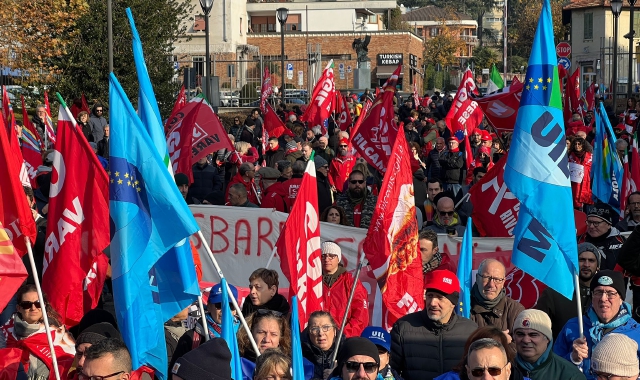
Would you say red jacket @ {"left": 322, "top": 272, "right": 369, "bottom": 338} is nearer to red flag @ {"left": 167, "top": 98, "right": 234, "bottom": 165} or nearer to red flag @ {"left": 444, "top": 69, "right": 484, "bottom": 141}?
red flag @ {"left": 167, "top": 98, "right": 234, "bottom": 165}

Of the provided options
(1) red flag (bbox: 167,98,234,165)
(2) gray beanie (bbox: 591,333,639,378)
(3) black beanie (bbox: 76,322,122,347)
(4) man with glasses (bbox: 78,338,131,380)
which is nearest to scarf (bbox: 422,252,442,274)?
(3) black beanie (bbox: 76,322,122,347)

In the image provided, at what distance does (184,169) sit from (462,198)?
3453 mm

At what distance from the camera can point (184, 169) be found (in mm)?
13055

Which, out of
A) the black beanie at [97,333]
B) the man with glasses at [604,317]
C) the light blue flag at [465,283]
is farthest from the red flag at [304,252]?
the man with glasses at [604,317]

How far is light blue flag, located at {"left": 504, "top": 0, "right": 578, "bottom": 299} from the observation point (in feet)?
22.7

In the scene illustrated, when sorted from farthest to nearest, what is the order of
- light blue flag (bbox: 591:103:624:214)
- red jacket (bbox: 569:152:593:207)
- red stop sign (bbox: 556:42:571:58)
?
red stop sign (bbox: 556:42:571:58)
red jacket (bbox: 569:152:593:207)
light blue flag (bbox: 591:103:624:214)

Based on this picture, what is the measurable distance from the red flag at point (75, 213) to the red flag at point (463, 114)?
37.8 ft

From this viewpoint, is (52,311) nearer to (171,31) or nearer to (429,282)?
(429,282)

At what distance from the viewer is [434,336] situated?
6520mm

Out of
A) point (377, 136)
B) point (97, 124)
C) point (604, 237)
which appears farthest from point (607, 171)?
point (97, 124)

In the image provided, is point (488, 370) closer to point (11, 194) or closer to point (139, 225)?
point (139, 225)

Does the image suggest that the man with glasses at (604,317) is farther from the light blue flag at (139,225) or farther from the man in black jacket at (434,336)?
the light blue flag at (139,225)

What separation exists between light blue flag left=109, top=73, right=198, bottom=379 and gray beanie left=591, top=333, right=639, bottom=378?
2.36 meters

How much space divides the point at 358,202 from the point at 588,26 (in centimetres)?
5912
